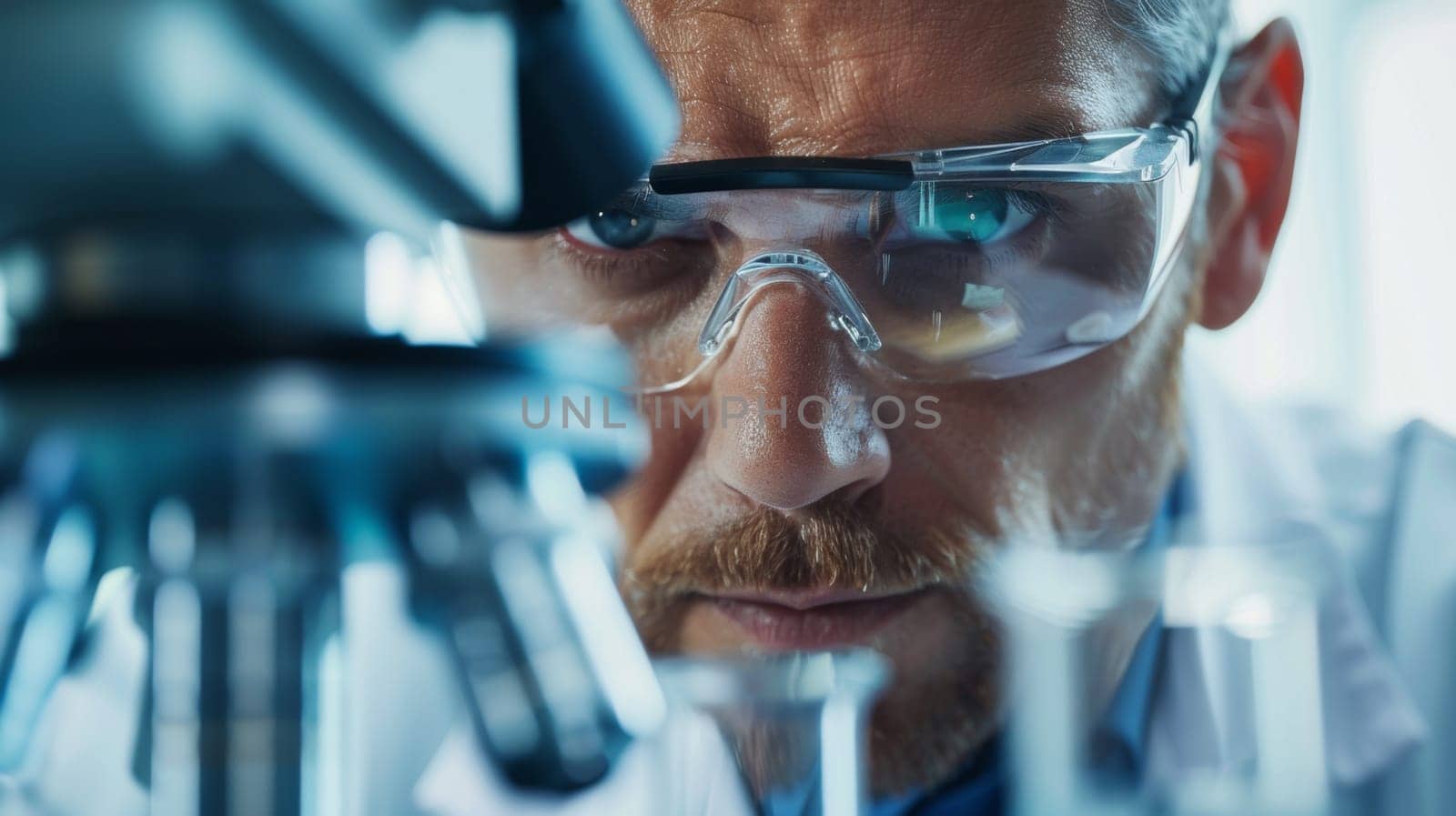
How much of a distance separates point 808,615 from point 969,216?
16 centimetres

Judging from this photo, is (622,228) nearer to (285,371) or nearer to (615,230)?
(615,230)

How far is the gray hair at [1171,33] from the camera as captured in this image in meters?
0.44

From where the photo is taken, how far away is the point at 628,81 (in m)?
0.28

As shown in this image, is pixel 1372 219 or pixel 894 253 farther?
pixel 1372 219

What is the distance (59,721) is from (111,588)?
43 mm

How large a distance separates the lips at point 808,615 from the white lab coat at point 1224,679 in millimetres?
120

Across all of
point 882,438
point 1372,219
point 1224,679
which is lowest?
point 1224,679

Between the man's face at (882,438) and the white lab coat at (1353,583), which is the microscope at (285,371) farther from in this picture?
the white lab coat at (1353,583)

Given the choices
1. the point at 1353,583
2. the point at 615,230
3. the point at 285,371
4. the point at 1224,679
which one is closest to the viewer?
the point at 285,371

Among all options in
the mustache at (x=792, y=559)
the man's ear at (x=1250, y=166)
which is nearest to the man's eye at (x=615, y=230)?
the mustache at (x=792, y=559)

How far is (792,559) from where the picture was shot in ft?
1.49

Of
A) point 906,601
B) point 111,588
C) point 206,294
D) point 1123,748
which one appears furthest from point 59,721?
point 1123,748

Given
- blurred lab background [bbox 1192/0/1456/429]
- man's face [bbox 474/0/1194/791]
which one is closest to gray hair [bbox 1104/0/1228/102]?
man's face [bbox 474/0/1194/791]

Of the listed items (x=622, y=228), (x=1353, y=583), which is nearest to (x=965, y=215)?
(x=622, y=228)
